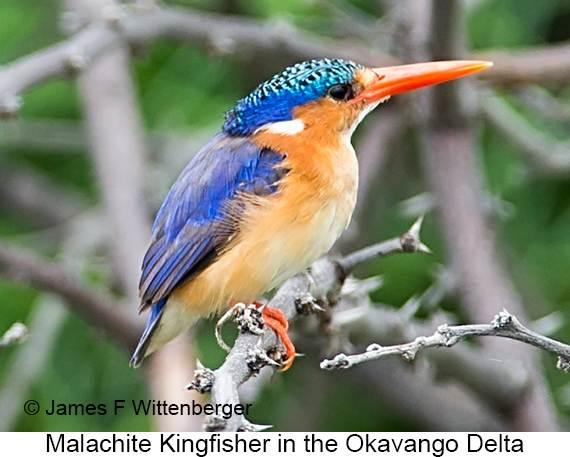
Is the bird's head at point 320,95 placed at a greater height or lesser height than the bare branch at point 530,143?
lesser

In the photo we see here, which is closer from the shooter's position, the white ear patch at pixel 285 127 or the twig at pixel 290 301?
the twig at pixel 290 301

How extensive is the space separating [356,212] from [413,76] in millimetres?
928

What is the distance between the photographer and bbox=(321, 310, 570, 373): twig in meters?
1.50

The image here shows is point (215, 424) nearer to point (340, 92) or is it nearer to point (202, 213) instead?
point (202, 213)

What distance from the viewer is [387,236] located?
14.3 ft

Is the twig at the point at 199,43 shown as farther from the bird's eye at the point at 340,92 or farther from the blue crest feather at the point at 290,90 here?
the bird's eye at the point at 340,92

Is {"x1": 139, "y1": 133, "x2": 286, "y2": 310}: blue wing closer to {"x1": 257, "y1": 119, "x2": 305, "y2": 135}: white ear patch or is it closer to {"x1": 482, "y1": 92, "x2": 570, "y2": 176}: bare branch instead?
{"x1": 257, "y1": 119, "x2": 305, "y2": 135}: white ear patch

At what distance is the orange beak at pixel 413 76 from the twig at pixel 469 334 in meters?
1.21

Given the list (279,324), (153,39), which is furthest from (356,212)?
(279,324)

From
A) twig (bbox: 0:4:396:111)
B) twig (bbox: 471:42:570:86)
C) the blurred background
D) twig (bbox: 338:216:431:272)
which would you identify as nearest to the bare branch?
the blurred background

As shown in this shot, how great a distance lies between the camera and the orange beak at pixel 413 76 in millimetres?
2658

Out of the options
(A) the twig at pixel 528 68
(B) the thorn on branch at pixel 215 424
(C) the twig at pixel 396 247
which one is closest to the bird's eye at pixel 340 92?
(C) the twig at pixel 396 247

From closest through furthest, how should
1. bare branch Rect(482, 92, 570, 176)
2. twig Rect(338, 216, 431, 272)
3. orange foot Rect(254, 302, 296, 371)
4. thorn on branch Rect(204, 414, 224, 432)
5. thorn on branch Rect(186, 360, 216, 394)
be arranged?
thorn on branch Rect(204, 414, 224, 432), thorn on branch Rect(186, 360, 216, 394), twig Rect(338, 216, 431, 272), orange foot Rect(254, 302, 296, 371), bare branch Rect(482, 92, 570, 176)

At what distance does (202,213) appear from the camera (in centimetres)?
271
